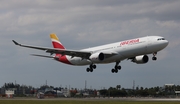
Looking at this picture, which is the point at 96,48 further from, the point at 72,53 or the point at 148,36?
the point at 148,36

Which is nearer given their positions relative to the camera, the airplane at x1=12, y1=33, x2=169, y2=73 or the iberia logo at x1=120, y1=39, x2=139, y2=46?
the airplane at x1=12, y1=33, x2=169, y2=73

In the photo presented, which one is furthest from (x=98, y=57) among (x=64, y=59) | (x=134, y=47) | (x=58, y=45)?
(x=58, y=45)

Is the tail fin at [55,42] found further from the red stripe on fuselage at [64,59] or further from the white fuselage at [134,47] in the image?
the white fuselage at [134,47]

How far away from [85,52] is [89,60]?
260 cm

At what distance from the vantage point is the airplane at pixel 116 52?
73375 mm

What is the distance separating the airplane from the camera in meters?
73.4

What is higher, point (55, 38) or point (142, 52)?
point (55, 38)

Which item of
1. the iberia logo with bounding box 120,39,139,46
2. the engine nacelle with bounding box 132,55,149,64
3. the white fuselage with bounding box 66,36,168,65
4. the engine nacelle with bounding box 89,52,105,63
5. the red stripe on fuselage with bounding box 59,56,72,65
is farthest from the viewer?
the red stripe on fuselage with bounding box 59,56,72,65

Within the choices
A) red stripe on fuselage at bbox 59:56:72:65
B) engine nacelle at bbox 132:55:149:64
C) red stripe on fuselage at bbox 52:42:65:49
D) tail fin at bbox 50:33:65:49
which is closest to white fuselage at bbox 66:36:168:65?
engine nacelle at bbox 132:55:149:64

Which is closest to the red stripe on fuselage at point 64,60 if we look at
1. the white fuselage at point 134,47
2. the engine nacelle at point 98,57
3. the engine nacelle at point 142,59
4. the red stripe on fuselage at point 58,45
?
the red stripe on fuselage at point 58,45

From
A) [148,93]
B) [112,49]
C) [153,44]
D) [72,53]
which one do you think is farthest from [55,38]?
[148,93]

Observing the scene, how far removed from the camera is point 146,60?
80812mm

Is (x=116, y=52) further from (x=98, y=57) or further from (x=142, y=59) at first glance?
(x=142, y=59)

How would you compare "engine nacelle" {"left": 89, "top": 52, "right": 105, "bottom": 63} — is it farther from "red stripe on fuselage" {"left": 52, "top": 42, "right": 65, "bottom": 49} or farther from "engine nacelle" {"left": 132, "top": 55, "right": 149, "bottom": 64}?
"red stripe on fuselage" {"left": 52, "top": 42, "right": 65, "bottom": 49}
